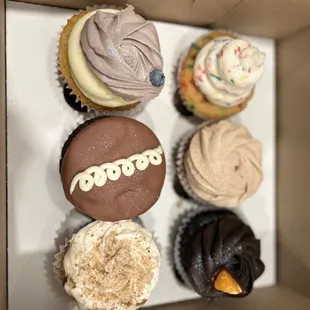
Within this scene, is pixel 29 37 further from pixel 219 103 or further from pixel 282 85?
pixel 282 85

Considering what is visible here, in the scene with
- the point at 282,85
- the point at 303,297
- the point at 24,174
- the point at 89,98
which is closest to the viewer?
the point at 89,98

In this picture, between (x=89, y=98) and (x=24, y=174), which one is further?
(x=24, y=174)

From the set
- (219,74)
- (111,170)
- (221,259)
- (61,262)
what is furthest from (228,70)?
(61,262)

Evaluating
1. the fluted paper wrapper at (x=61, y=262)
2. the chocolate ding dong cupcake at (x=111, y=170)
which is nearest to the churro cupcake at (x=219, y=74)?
the chocolate ding dong cupcake at (x=111, y=170)

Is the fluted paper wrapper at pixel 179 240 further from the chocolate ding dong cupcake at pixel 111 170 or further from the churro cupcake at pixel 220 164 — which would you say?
the chocolate ding dong cupcake at pixel 111 170

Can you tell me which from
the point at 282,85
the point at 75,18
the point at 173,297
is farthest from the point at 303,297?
the point at 75,18

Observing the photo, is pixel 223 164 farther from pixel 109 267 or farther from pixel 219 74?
pixel 109 267

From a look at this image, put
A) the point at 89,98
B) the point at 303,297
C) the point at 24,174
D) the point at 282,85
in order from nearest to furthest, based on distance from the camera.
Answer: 1. the point at 89,98
2. the point at 24,174
3. the point at 303,297
4. the point at 282,85
